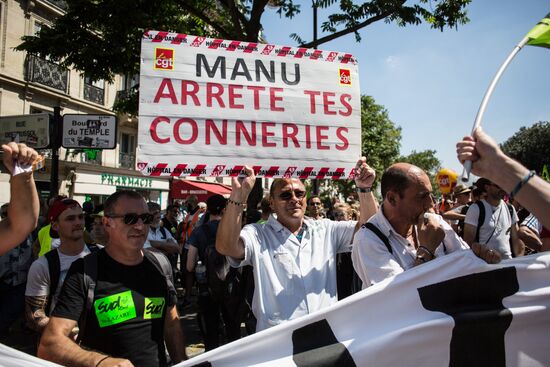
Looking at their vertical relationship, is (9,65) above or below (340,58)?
above

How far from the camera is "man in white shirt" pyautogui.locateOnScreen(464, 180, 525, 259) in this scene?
191 inches

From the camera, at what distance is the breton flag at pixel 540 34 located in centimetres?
198

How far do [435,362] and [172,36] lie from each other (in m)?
2.35

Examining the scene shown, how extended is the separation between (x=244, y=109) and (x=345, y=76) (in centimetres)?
81

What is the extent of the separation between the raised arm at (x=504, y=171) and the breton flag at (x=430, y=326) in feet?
1.33

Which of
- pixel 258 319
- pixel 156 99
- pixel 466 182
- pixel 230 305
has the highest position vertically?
pixel 156 99

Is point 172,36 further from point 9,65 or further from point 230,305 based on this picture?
point 9,65

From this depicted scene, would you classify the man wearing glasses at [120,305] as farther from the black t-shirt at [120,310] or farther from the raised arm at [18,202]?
the raised arm at [18,202]

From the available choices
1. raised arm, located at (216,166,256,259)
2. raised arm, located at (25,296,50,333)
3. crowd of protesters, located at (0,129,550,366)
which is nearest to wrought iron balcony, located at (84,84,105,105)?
crowd of protesters, located at (0,129,550,366)

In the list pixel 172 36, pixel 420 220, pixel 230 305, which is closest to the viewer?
pixel 420 220

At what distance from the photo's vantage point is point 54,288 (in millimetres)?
3154

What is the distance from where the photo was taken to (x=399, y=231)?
2312 millimetres

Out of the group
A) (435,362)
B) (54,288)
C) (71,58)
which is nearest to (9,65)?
(71,58)

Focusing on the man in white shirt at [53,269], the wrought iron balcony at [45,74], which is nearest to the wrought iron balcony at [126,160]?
the wrought iron balcony at [45,74]
